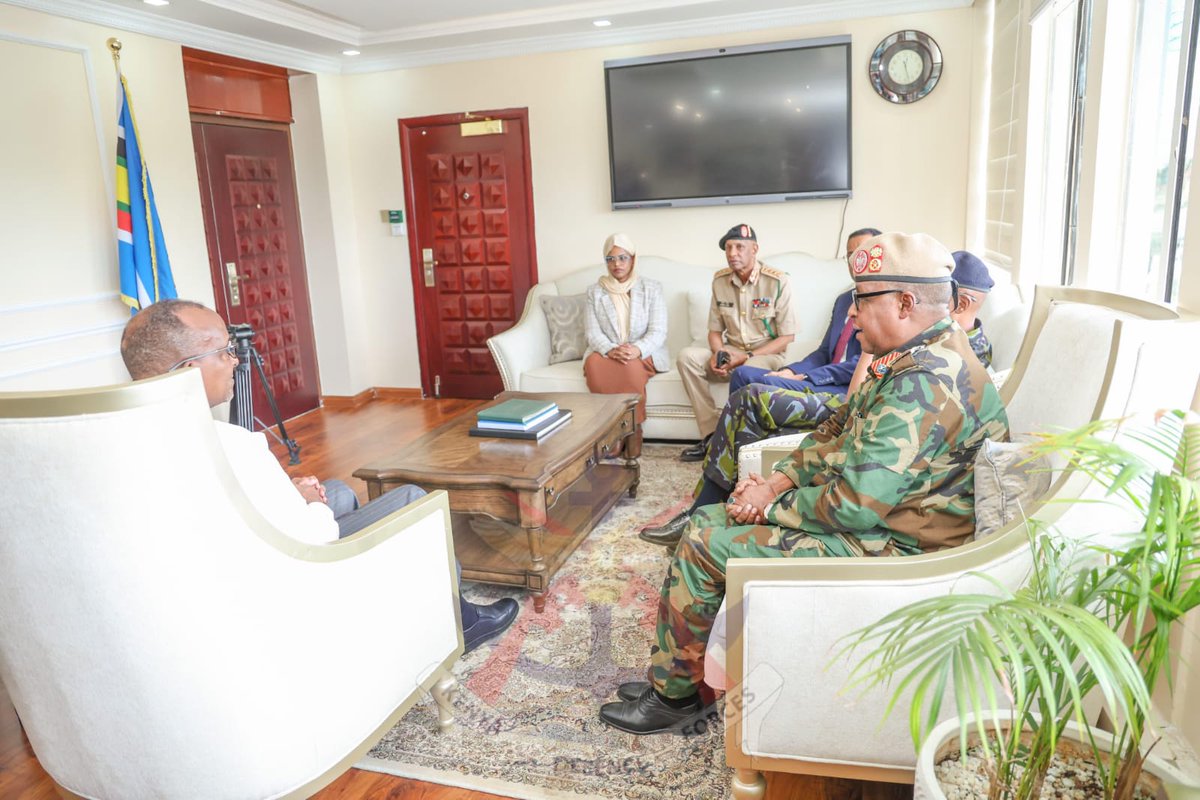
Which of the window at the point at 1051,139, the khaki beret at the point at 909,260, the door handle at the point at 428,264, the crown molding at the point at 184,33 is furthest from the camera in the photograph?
the door handle at the point at 428,264

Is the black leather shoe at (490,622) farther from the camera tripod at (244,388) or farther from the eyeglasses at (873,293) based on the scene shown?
the camera tripod at (244,388)

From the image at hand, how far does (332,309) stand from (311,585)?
4644 mm

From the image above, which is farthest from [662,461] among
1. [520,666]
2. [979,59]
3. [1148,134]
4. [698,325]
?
[979,59]

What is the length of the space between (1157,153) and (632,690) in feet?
7.00

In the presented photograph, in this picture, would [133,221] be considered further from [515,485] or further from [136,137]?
[515,485]

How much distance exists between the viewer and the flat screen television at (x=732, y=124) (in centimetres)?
474

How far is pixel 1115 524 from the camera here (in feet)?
4.60

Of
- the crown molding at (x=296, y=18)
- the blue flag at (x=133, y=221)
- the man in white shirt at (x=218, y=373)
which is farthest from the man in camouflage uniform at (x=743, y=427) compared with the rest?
the crown molding at (x=296, y=18)

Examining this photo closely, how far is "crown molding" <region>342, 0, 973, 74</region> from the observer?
459 cm

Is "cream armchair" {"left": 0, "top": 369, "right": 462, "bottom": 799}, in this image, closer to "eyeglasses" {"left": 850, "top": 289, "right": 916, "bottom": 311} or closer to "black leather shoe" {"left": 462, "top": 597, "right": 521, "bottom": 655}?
"black leather shoe" {"left": 462, "top": 597, "right": 521, "bottom": 655}

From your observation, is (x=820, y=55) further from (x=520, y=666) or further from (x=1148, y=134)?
(x=520, y=666)

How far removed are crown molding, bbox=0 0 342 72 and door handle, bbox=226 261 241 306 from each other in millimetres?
1237

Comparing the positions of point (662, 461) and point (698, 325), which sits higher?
point (698, 325)

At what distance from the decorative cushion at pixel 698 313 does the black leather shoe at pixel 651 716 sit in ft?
9.86
